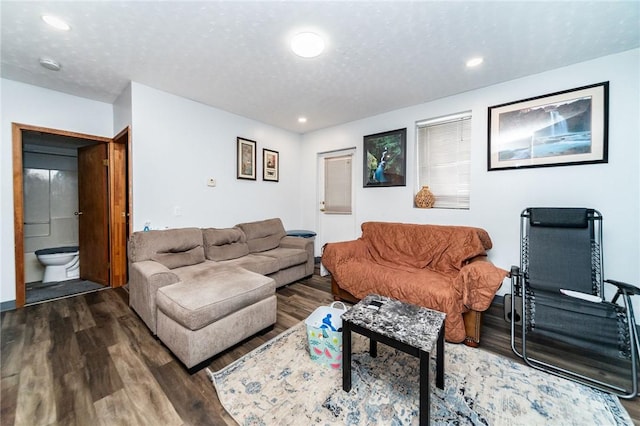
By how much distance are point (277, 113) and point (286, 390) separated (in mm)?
3446

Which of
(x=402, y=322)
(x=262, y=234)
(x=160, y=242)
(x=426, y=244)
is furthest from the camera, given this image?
(x=262, y=234)

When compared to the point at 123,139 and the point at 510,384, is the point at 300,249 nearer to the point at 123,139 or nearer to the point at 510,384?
the point at 510,384

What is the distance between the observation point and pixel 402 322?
143 cm

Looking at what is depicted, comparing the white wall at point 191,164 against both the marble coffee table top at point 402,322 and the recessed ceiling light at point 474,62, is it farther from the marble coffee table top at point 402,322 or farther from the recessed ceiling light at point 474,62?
the recessed ceiling light at point 474,62

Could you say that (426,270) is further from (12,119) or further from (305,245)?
(12,119)

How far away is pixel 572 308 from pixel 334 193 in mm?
3228

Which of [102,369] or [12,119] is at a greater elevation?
[12,119]

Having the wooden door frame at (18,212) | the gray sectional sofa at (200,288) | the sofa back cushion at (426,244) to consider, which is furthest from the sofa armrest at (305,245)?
the wooden door frame at (18,212)

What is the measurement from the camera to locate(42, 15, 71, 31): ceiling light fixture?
169 cm

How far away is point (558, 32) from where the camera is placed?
1.83 m

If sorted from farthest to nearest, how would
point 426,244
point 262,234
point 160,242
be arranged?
point 262,234 < point 426,244 < point 160,242

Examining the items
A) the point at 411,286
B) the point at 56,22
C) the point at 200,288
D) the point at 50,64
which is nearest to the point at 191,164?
the point at 50,64

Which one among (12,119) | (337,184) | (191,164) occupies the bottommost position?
(337,184)

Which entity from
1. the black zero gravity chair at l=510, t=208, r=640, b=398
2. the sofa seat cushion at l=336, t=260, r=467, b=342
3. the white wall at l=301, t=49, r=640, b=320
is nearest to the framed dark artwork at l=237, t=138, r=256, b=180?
the white wall at l=301, t=49, r=640, b=320
